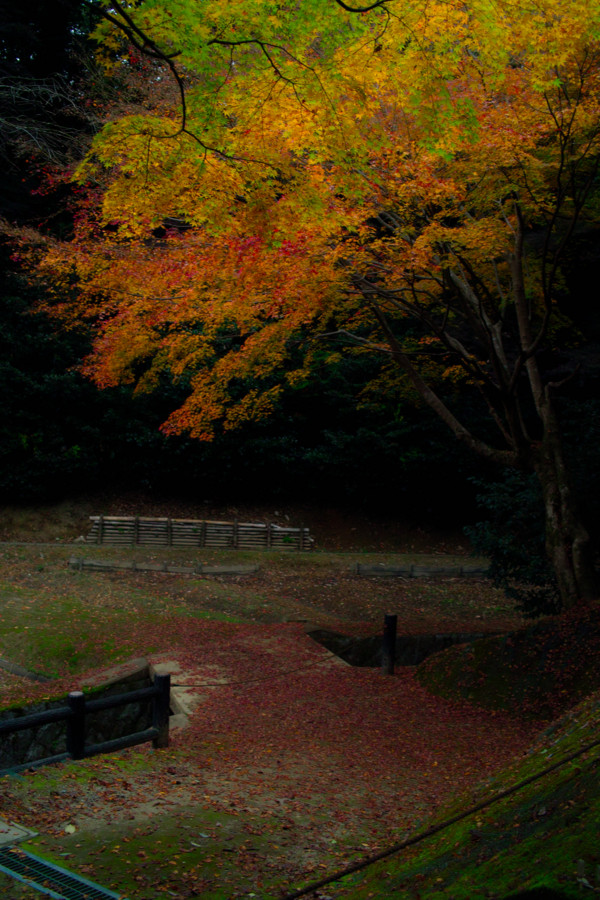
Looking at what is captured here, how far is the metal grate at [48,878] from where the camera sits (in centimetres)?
372

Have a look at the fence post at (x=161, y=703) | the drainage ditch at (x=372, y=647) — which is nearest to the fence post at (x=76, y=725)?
the fence post at (x=161, y=703)

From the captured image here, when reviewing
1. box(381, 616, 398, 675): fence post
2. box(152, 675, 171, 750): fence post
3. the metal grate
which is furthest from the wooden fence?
the metal grate

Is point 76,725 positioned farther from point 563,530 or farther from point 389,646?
point 563,530

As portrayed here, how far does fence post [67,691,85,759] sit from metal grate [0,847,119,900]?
5.58 feet

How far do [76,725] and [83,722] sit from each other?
0.06 m

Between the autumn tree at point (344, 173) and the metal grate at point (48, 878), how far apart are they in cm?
492

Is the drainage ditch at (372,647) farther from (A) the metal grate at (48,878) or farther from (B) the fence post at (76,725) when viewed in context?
(A) the metal grate at (48,878)

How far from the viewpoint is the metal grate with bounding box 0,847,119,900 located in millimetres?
3723

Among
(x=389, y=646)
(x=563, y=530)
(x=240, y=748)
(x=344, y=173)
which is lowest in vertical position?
(x=240, y=748)

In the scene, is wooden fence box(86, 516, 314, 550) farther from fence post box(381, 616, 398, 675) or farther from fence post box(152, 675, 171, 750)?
fence post box(152, 675, 171, 750)

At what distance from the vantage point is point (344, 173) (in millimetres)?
8609

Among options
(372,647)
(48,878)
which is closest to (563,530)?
(372,647)

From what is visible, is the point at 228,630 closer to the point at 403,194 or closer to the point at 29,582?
the point at 29,582

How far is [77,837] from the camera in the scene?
451 centimetres
